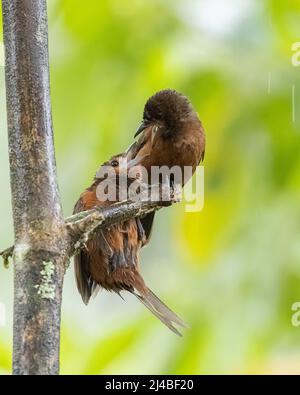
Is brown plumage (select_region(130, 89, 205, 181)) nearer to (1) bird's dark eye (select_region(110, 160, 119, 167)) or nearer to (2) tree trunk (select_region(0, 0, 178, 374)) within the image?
(1) bird's dark eye (select_region(110, 160, 119, 167))

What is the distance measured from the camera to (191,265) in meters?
3.25

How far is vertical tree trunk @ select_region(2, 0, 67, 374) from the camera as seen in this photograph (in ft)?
5.32

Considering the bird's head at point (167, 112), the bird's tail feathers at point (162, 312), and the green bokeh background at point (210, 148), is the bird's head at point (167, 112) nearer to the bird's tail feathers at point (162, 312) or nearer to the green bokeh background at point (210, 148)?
the green bokeh background at point (210, 148)

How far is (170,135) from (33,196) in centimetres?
263

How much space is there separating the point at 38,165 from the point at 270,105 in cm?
135

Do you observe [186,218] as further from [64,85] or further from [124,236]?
[64,85]

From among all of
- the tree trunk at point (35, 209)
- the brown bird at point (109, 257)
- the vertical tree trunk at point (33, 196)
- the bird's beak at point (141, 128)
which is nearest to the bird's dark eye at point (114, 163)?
the brown bird at point (109, 257)

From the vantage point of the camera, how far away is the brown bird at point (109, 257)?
3.27 metres

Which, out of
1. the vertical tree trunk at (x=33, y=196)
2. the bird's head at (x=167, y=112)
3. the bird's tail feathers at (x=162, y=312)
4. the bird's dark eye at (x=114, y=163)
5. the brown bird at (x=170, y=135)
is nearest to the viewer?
the vertical tree trunk at (x=33, y=196)

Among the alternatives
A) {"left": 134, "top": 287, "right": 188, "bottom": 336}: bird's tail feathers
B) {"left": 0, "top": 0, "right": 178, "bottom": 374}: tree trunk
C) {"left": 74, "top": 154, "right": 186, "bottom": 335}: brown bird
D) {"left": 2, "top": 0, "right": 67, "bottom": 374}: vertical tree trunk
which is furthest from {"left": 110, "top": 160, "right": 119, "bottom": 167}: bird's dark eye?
{"left": 2, "top": 0, "right": 67, "bottom": 374}: vertical tree trunk

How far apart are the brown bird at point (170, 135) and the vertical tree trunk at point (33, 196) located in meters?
2.09

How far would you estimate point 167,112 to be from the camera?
4.46 metres

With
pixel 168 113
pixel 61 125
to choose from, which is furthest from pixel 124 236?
pixel 168 113

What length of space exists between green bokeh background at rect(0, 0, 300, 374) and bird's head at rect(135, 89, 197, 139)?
696 millimetres
